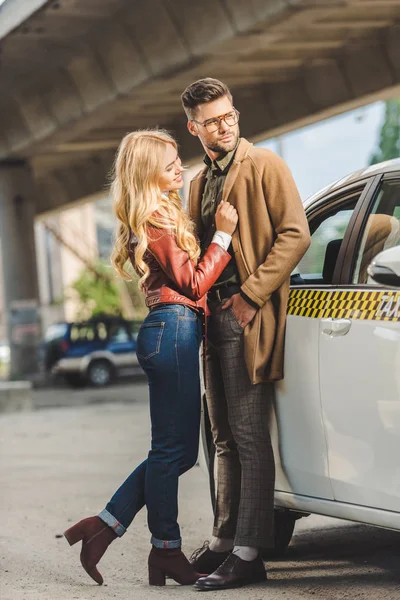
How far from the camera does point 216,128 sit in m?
5.39

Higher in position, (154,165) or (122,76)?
(122,76)

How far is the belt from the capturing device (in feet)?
17.9

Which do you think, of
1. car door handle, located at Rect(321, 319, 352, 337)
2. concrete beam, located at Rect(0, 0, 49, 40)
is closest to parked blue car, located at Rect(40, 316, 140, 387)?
concrete beam, located at Rect(0, 0, 49, 40)

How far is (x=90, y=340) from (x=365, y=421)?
2079 cm

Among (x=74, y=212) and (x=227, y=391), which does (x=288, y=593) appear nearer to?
(x=227, y=391)

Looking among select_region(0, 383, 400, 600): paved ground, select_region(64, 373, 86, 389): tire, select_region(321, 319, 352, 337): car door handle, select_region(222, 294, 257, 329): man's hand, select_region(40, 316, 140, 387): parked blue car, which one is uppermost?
select_region(222, 294, 257, 329): man's hand

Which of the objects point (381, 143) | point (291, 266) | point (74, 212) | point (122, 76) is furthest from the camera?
point (74, 212)

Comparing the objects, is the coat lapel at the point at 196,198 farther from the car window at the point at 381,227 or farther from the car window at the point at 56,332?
the car window at the point at 56,332

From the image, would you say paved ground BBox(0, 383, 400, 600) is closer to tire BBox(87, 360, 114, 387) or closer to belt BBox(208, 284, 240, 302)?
belt BBox(208, 284, 240, 302)

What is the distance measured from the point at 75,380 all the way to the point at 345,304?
67.1 ft

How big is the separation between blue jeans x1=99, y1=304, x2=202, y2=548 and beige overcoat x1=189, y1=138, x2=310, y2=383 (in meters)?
0.28

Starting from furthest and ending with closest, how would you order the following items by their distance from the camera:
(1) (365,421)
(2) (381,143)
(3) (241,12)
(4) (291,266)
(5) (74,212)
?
(5) (74,212) < (2) (381,143) < (3) (241,12) < (4) (291,266) < (1) (365,421)

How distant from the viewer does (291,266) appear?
5293 millimetres

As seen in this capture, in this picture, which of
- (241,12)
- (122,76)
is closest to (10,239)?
(122,76)
